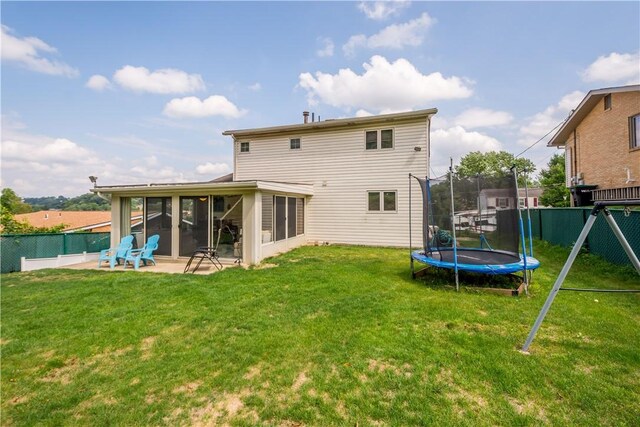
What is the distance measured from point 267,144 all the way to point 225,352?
35.1ft

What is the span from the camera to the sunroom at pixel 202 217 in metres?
8.06

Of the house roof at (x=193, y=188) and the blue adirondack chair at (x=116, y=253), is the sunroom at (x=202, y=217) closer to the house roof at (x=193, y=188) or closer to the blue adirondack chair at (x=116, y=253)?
the house roof at (x=193, y=188)

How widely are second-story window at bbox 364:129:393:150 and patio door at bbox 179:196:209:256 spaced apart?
6.57 metres

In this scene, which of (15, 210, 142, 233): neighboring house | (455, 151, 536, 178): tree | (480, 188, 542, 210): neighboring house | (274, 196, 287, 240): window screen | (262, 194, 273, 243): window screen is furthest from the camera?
(455, 151, 536, 178): tree

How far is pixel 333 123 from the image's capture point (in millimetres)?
11273

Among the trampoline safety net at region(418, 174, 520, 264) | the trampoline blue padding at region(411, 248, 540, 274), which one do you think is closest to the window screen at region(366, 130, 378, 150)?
the trampoline safety net at region(418, 174, 520, 264)

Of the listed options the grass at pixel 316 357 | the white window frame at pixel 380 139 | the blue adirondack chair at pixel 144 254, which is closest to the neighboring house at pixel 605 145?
the grass at pixel 316 357

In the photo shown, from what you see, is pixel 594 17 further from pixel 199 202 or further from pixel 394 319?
pixel 199 202

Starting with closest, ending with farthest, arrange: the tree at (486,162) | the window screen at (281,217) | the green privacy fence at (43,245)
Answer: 1. the green privacy fence at (43,245)
2. the window screen at (281,217)
3. the tree at (486,162)

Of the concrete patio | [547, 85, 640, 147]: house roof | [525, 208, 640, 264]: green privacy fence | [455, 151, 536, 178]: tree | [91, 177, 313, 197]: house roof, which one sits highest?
[455, 151, 536, 178]: tree

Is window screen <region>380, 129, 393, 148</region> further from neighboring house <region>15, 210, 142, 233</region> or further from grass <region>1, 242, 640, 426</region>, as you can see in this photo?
neighboring house <region>15, 210, 142, 233</region>

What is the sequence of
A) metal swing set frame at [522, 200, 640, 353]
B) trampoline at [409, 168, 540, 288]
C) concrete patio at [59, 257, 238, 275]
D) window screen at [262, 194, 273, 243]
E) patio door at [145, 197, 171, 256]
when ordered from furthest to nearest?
1. patio door at [145, 197, 171, 256]
2. window screen at [262, 194, 273, 243]
3. concrete patio at [59, 257, 238, 275]
4. trampoline at [409, 168, 540, 288]
5. metal swing set frame at [522, 200, 640, 353]

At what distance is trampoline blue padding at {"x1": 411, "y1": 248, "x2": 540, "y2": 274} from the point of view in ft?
17.0

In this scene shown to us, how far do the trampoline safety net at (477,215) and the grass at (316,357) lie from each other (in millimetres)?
1142
